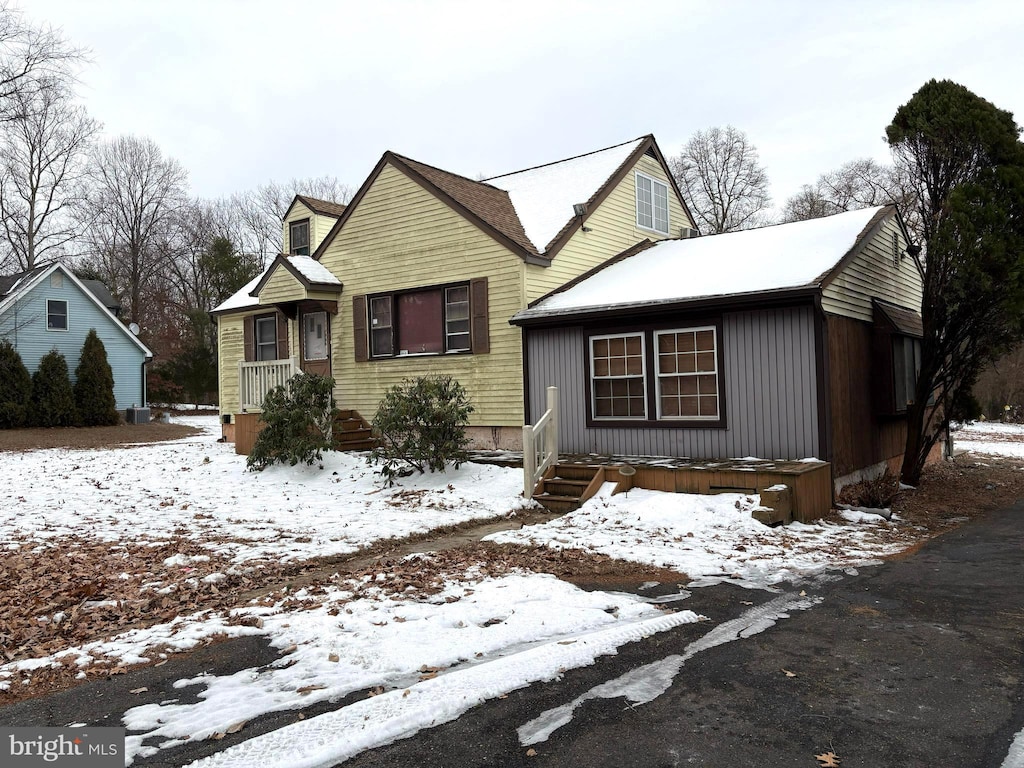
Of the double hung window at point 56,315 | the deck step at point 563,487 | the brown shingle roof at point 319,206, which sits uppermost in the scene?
the brown shingle roof at point 319,206

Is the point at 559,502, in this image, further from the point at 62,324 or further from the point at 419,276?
the point at 62,324

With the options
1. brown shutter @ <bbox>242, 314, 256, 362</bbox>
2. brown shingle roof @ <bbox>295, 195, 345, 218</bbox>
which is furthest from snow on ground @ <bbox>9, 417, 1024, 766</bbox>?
brown shingle roof @ <bbox>295, 195, 345, 218</bbox>

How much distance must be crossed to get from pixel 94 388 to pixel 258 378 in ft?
52.1

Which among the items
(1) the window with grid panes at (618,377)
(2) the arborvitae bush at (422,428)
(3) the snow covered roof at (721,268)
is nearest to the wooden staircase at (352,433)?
(2) the arborvitae bush at (422,428)

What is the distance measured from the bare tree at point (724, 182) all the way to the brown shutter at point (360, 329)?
2647 cm

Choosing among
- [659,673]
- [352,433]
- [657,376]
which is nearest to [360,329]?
[352,433]

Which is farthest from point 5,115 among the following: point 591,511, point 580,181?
point 591,511

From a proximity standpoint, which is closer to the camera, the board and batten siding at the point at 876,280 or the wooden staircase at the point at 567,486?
the wooden staircase at the point at 567,486

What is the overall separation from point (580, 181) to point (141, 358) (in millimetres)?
25033

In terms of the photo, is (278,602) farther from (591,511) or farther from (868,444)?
(868,444)

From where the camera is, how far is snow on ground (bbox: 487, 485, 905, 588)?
725 centimetres

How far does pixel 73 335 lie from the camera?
29.6 m

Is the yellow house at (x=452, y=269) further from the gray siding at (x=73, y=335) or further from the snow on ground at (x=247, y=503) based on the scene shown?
the gray siding at (x=73, y=335)

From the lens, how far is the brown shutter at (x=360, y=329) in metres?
16.0
